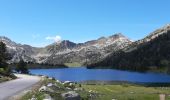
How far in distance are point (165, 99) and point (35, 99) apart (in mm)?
27772

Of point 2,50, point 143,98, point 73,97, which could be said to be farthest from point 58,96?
point 2,50

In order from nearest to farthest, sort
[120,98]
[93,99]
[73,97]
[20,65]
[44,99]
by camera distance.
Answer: [44,99] → [73,97] → [93,99] → [120,98] → [20,65]

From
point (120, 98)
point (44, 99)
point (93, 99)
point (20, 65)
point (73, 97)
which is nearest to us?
point (44, 99)

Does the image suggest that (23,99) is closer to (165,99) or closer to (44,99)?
(44,99)

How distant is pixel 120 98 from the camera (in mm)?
56062

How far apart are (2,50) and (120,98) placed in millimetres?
74265

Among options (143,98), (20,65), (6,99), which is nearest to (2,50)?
(20,65)

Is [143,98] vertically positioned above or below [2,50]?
below

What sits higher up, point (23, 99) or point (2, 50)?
point (2, 50)

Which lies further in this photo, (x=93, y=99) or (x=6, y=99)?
(x=93, y=99)

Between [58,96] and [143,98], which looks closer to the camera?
[58,96]

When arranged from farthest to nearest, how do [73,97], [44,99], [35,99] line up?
[73,97] → [35,99] → [44,99]

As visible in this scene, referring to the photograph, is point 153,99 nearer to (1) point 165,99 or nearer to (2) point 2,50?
(1) point 165,99

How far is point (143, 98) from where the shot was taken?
58281 mm
